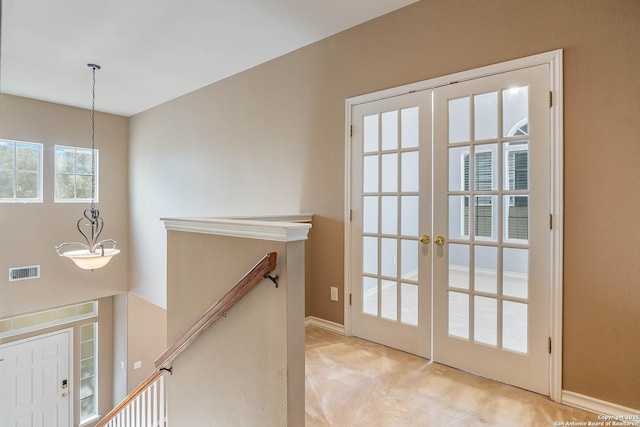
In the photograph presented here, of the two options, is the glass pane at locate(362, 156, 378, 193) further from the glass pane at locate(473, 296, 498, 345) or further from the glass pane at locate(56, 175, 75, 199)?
the glass pane at locate(56, 175, 75, 199)

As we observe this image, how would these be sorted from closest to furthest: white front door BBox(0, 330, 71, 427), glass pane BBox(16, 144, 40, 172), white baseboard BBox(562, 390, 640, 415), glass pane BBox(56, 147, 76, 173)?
1. white baseboard BBox(562, 390, 640, 415)
2. glass pane BBox(16, 144, 40, 172)
3. white front door BBox(0, 330, 71, 427)
4. glass pane BBox(56, 147, 76, 173)

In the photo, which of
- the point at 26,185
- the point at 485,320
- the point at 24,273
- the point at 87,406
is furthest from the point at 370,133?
the point at 87,406

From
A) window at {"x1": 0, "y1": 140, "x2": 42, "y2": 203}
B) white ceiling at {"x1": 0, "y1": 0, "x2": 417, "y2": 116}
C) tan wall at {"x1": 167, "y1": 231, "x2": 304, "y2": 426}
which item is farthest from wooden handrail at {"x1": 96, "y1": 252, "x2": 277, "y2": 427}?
window at {"x1": 0, "y1": 140, "x2": 42, "y2": 203}

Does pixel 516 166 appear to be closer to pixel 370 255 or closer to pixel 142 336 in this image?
pixel 370 255

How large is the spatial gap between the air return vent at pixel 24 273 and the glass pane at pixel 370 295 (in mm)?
5101

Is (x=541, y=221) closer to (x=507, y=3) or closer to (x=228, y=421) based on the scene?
(x=507, y=3)

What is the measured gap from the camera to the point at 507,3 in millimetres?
2285

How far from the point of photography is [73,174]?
565cm

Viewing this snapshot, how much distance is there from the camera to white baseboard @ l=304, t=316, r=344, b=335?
3.14 meters

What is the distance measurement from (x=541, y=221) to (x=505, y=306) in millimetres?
606

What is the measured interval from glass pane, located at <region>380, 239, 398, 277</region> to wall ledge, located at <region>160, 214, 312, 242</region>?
104cm

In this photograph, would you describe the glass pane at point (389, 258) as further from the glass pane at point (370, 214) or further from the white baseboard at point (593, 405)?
the white baseboard at point (593, 405)

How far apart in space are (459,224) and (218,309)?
5.67ft

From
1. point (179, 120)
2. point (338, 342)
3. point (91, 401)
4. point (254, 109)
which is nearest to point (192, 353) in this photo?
point (338, 342)
